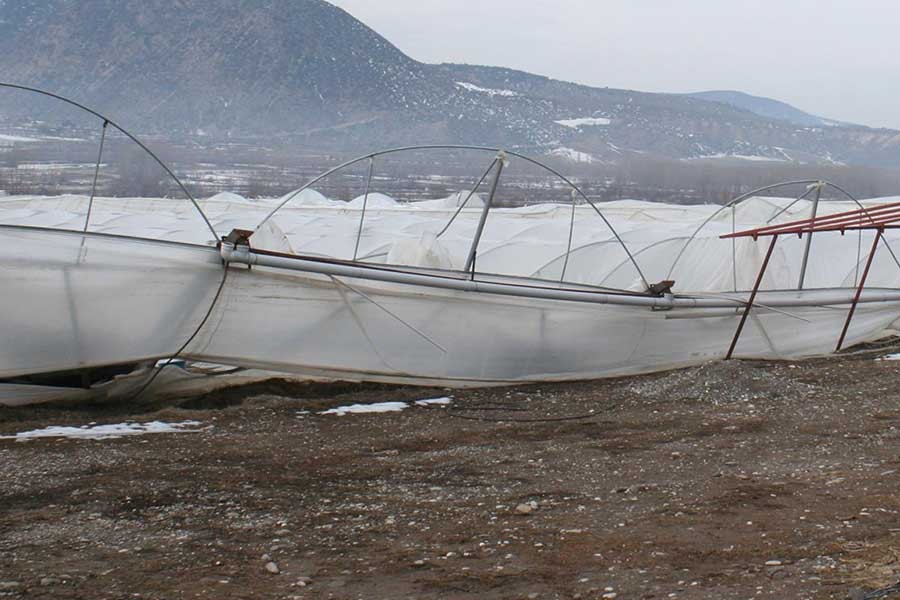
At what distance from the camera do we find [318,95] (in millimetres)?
180625

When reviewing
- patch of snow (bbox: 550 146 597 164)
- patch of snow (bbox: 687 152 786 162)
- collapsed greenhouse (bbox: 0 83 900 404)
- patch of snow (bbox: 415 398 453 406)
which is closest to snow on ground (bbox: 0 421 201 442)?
collapsed greenhouse (bbox: 0 83 900 404)

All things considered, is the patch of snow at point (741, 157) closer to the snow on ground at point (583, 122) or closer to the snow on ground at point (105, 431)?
the snow on ground at point (583, 122)

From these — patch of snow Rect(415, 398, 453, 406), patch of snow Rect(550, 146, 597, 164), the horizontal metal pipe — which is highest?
patch of snow Rect(550, 146, 597, 164)

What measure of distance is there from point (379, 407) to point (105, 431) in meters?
2.96

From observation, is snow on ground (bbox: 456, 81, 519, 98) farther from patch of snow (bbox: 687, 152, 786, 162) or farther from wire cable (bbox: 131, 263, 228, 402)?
wire cable (bbox: 131, 263, 228, 402)

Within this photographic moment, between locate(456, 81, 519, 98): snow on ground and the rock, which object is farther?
locate(456, 81, 519, 98): snow on ground

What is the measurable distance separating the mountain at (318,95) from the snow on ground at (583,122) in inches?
13.0

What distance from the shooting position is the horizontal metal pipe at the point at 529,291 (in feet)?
39.1

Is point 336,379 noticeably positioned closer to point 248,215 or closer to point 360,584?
point 360,584

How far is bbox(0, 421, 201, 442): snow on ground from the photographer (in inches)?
386

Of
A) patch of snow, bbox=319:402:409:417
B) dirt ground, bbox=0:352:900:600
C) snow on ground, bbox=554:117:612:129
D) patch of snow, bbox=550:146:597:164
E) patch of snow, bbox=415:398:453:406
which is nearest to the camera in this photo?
dirt ground, bbox=0:352:900:600

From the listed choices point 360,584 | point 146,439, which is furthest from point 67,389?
point 360,584

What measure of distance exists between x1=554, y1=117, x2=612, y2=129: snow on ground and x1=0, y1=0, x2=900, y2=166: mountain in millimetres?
329

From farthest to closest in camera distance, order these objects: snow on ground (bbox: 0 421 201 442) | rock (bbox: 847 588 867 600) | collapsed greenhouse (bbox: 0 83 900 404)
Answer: collapsed greenhouse (bbox: 0 83 900 404) → snow on ground (bbox: 0 421 201 442) → rock (bbox: 847 588 867 600)
